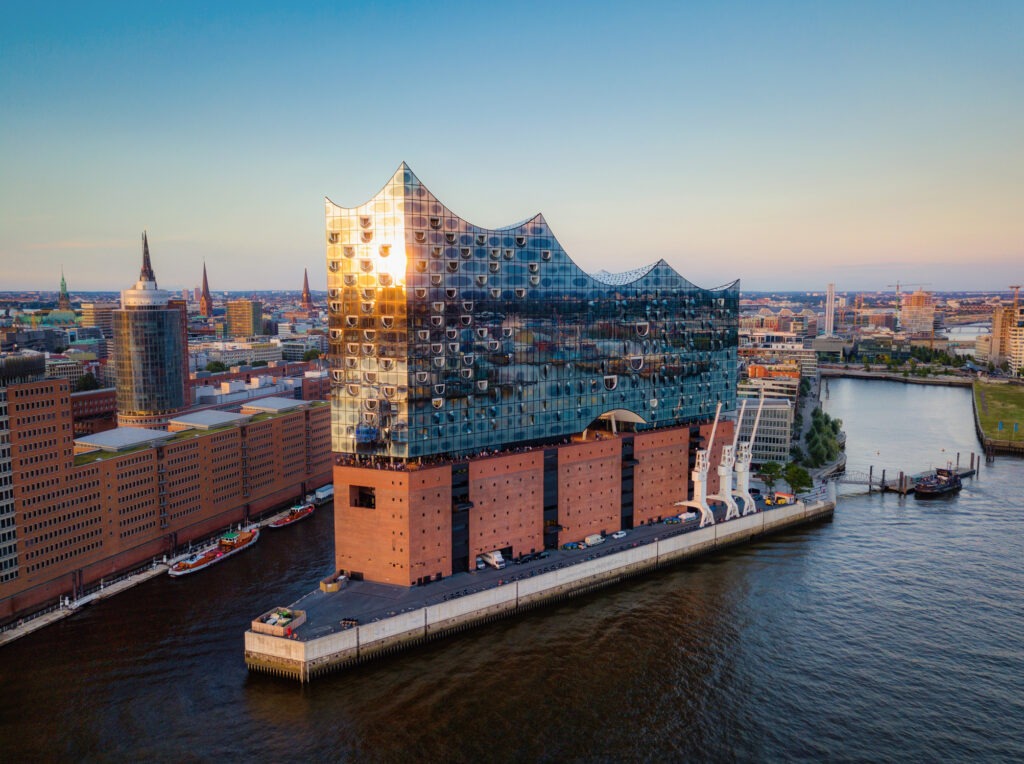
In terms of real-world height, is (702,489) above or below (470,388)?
below

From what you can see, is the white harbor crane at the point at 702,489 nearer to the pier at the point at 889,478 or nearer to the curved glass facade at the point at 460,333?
the curved glass facade at the point at 460,333

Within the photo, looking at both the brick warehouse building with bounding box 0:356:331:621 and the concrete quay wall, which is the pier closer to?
the concrete quay wall

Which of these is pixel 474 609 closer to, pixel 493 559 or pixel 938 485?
pixel 493 559

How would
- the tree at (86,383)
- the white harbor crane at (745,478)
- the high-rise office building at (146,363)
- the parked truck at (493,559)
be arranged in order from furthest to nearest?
the tree at (86,383), the high-rise office building at (146,363), the white harbor crane at (745,478), the parked truck at (493,559)

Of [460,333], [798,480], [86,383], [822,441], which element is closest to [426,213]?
[460,333]

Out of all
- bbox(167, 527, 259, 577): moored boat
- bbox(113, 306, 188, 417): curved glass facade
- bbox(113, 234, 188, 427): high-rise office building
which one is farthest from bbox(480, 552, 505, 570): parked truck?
bbox(113, 306, 188, 417): curved glass facade

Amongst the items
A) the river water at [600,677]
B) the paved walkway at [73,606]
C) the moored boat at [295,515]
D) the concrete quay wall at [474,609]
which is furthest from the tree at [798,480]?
the paved walkway at [73,606]
